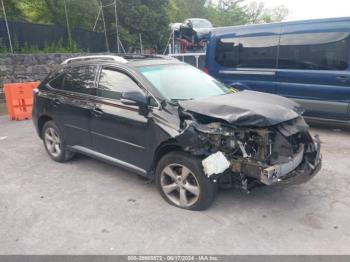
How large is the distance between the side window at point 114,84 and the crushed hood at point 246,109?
0.80m

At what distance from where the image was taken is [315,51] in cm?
665

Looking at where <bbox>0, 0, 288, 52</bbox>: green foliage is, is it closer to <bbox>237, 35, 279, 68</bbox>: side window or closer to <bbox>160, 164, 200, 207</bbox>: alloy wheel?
<bbox>237, 35, 279, 68</bbox>: side window

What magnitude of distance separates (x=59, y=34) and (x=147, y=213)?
12704 millimetres

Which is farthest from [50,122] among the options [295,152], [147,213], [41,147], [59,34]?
[59,34]

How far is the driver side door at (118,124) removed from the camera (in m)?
4.12

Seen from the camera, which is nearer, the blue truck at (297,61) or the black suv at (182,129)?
the black suv at (182,129)

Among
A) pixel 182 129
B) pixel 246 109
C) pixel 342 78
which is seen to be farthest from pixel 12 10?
pixel 246 109

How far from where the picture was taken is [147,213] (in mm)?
3836

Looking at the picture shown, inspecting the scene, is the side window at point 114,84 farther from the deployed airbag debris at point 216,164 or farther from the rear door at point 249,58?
the rear door at point 249,58

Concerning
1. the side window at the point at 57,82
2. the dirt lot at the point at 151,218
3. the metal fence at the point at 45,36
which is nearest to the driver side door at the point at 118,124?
the dirt lot at the point at 151,218

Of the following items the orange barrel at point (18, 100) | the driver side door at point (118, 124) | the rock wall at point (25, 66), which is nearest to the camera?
the driver side door at point (118, 124)

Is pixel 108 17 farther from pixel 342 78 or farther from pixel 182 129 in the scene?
pixel 182 129

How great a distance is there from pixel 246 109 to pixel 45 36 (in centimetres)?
1234

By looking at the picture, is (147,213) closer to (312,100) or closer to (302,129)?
(302,129)
